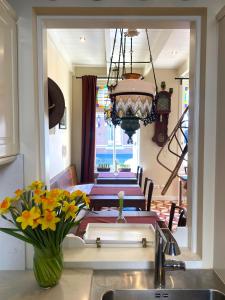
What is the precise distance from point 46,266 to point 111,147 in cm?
494

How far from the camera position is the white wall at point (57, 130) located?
3680 millimetres

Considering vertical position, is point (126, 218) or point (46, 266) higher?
point (46, 266)

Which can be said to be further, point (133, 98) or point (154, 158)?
point (154, 158)

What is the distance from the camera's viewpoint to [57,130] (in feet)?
13.5

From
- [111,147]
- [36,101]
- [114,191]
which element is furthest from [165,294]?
[111,147]

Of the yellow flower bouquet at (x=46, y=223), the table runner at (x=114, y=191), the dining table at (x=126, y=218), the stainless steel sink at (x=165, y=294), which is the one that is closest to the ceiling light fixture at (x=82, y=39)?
the table runner at (x=114, y=191)

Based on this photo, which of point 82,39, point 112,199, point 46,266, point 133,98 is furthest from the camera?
point 82,39

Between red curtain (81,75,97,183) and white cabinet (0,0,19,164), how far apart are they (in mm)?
4244

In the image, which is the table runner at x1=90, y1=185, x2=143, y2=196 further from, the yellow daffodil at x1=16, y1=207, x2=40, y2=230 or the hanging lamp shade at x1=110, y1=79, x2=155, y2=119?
the yellow daffodil at x1=16, y1=207, x2=40, y2=230

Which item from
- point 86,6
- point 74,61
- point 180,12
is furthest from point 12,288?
point 74,61

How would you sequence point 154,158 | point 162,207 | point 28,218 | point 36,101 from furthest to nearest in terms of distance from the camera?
point 154,158 < point 162,207 < point 36,101 < point 28,218

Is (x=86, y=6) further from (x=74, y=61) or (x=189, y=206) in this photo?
(x=74, y=61)

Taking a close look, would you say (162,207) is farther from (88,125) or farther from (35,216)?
(35,216)

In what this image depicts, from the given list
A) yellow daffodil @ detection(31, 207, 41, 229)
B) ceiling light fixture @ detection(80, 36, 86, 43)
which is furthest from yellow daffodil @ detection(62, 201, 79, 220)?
ceiling light fixture @ detection(80, 36, 86, 43)
